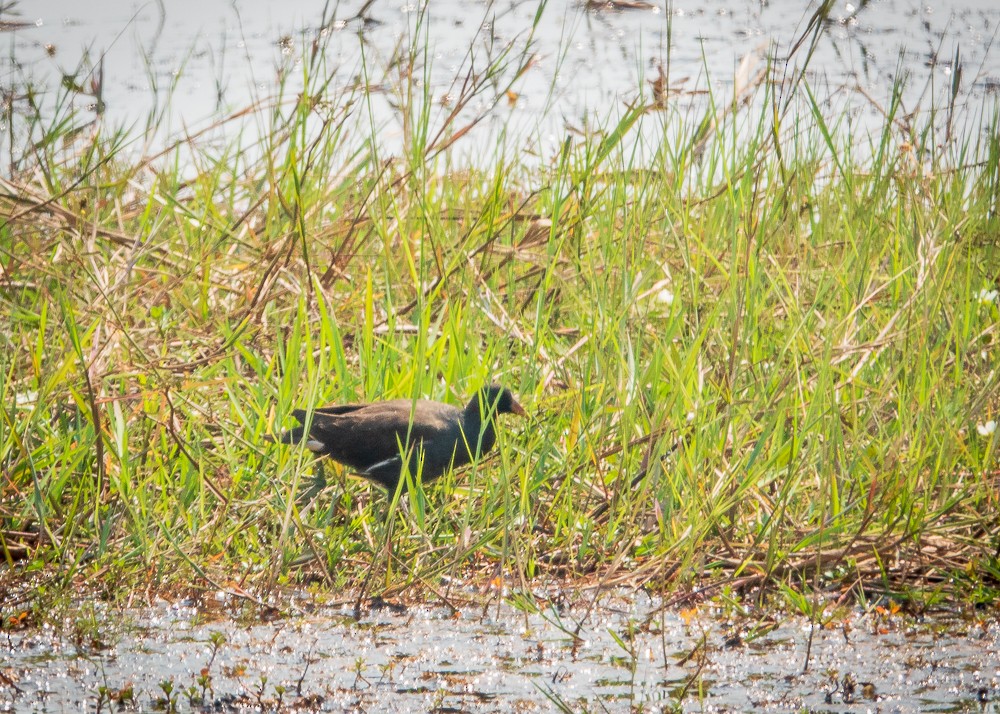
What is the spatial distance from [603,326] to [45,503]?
79.4 inches

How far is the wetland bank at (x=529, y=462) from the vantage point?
3.21 m

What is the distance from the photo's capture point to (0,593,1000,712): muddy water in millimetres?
2939

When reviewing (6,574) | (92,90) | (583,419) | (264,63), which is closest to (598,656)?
(583,419)

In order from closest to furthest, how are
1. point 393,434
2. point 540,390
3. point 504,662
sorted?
point 504,662, point 393,434, point 540,390

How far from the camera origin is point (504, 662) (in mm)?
3217

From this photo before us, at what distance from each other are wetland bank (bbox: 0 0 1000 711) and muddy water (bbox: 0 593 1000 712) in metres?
0.01

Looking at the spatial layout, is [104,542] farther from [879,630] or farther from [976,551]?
[976,551]

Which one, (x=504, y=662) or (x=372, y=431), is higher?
(x=372, y=431)

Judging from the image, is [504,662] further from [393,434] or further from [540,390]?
[540,390]

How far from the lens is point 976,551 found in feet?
12.5

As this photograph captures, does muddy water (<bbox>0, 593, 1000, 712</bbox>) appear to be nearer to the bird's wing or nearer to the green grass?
the green grass

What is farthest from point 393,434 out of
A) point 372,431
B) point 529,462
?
point 529,462

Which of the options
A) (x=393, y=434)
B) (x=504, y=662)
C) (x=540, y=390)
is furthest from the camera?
(x=540, y=390)

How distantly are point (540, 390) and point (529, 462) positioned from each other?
43.1 inches
